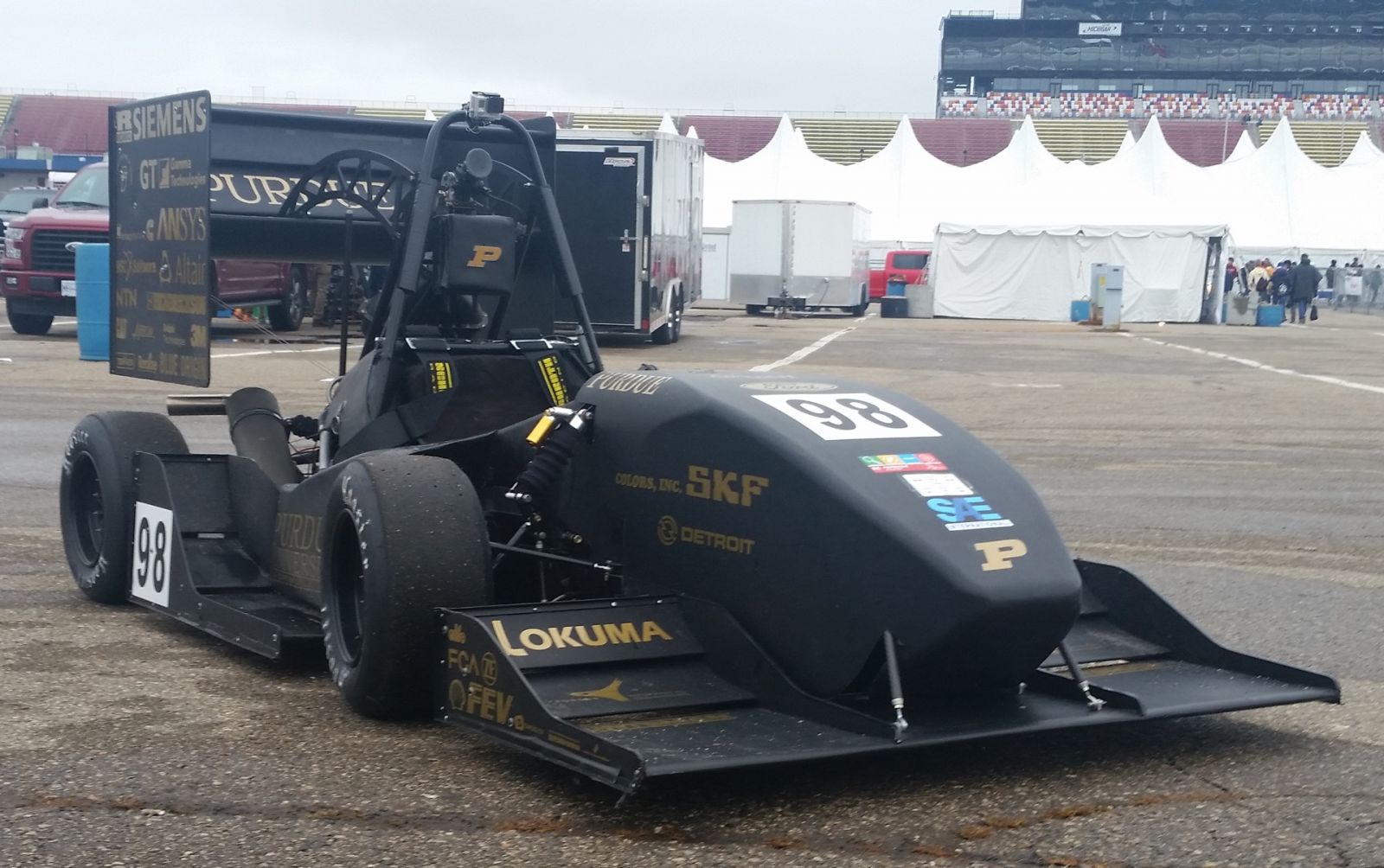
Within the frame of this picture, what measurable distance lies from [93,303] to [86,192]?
15.3 ft

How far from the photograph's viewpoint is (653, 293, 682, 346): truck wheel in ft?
80.3

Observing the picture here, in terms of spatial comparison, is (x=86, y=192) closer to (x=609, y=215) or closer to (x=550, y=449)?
(x=609, y=215)

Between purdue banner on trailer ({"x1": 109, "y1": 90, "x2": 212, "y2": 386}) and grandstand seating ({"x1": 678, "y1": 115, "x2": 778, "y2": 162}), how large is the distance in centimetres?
6539

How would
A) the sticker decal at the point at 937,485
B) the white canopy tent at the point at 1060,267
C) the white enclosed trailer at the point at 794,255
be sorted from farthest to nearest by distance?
the white canopy tent at the point at 1060,267 → the white enclosed trailer at the point at 794,255 → the sticker decal at the point at 937,485

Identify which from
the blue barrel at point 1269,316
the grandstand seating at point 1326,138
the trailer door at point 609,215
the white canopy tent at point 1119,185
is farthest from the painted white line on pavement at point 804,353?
the grandstand seating at point 1326,138

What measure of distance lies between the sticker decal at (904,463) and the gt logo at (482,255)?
1942mm

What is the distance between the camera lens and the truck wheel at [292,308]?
77.5 feet

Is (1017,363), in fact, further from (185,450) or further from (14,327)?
(185,450)

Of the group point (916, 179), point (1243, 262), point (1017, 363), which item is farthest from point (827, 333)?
point (1243, 262)

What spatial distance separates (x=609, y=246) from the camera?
2197cm

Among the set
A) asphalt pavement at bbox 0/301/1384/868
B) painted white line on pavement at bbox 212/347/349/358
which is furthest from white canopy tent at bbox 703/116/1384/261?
asphalt pavement at bbox 0/301/1384/868

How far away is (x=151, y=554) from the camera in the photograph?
598 cm

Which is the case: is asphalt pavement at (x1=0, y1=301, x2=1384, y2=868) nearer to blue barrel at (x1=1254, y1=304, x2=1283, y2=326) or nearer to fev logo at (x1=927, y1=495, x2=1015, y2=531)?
fev logo at (x1=927, y1=495, x2=1015, y2=531)

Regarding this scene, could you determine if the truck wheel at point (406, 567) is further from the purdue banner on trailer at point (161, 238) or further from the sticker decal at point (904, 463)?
the purdue banner on trailer at point (161, 238)
